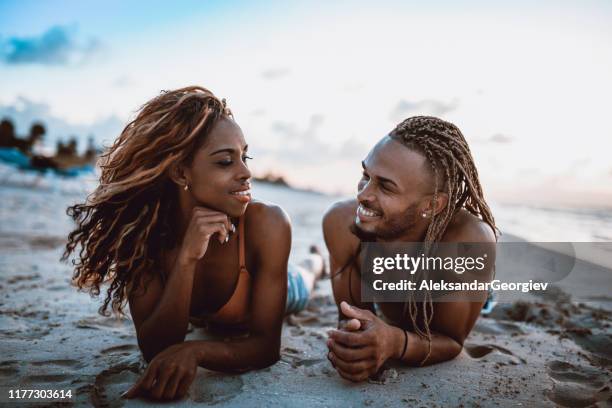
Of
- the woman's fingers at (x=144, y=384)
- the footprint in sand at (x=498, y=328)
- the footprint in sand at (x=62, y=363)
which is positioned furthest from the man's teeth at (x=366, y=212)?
the footprint in sand at (x=62, y=363)

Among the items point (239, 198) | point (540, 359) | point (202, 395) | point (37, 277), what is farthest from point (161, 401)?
point (37, 277)

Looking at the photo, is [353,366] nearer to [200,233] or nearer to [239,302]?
[239,302]

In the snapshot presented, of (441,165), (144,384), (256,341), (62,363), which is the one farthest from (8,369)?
(441,165)

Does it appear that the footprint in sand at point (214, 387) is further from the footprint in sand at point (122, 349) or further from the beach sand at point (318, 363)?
the footprint in sand at point (122, 349)

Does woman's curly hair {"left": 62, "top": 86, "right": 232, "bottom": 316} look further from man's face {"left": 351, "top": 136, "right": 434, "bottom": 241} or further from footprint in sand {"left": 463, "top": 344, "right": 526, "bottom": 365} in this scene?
footprint in sand {"left": 463, "top": 344, "right": 526, "bottom": 365}

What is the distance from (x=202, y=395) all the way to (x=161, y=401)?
8.1 inches

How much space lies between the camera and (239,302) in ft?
8.57

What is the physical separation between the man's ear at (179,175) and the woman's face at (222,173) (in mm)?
57

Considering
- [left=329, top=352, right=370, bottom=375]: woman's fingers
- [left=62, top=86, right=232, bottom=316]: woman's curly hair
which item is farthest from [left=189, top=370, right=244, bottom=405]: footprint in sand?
[left=62, top=86, right=232, bottom=316]: woman's curly hair

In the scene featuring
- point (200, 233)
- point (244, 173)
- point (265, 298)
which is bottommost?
point (265, 298)

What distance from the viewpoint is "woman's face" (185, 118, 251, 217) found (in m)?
2.32

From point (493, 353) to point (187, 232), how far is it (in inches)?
91.6

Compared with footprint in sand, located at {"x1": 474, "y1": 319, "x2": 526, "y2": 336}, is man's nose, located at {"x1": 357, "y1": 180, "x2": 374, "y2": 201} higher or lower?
higher

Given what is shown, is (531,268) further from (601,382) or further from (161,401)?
(161,401)
